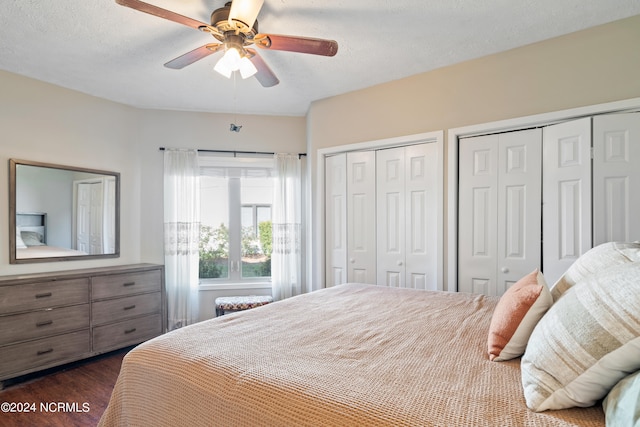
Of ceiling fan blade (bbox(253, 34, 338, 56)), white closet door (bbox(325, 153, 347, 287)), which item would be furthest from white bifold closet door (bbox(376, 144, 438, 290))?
ceiling fan blade (bbox(253, 34, 338, 56))

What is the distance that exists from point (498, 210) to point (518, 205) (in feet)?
0.47

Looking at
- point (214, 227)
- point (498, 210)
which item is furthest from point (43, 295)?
point (498, 210)

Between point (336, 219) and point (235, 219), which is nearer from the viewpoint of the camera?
point (336, 219)

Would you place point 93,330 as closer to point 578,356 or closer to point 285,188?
point 285,188

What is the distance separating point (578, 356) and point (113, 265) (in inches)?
152

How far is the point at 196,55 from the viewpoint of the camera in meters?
2.09

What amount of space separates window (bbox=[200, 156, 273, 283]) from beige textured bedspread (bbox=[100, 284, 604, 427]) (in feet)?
7.90

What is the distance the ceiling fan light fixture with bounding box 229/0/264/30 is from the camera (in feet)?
5.38

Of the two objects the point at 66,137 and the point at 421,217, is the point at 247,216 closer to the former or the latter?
the point at 66,137

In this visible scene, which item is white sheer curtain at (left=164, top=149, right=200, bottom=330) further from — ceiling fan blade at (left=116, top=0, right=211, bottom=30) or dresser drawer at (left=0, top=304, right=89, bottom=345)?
ceiling fan blade at (left=116, top=0, right=211, bottom=30)

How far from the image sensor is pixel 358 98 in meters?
3.35

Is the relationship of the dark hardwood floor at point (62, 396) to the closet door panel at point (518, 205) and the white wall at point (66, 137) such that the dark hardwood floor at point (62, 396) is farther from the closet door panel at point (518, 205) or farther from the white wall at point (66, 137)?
the closet door panel at point (518, 205)

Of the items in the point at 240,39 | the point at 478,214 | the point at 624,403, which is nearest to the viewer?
the point at 624,403

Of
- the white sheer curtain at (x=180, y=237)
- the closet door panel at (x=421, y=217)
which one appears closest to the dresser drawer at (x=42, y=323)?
the white sheer curtain at (x=180, y=237)
